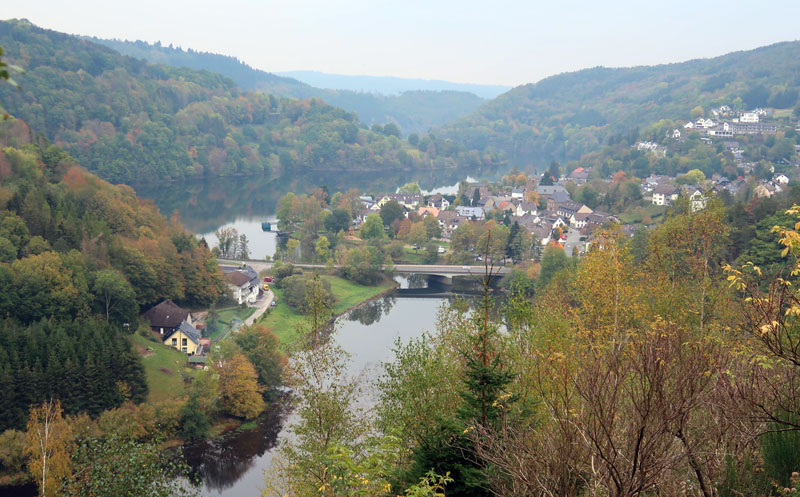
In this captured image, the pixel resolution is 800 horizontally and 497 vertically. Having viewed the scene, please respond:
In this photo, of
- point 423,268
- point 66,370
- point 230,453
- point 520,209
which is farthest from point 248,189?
point 230,453

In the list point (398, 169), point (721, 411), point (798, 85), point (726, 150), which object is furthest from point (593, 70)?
point (721, 411)

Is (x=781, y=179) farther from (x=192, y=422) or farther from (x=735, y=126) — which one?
(x=192, y=422)

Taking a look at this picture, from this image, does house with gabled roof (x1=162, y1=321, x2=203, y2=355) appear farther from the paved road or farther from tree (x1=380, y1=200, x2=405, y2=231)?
tree (x1=380, y1=200, x2=405, y2=231)

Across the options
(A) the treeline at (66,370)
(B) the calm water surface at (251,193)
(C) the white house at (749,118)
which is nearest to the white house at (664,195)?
(B) the calm water surface at (251,193)

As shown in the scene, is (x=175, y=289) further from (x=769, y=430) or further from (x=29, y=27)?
(x=29, y=27)

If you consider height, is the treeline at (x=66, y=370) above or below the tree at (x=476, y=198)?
above

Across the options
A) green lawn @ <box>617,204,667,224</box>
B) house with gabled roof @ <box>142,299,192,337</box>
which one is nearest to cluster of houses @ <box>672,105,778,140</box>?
green lawn @ <box>617,204,667,224</box>

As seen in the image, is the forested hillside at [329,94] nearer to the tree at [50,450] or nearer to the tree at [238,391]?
the tree at [238,391]
